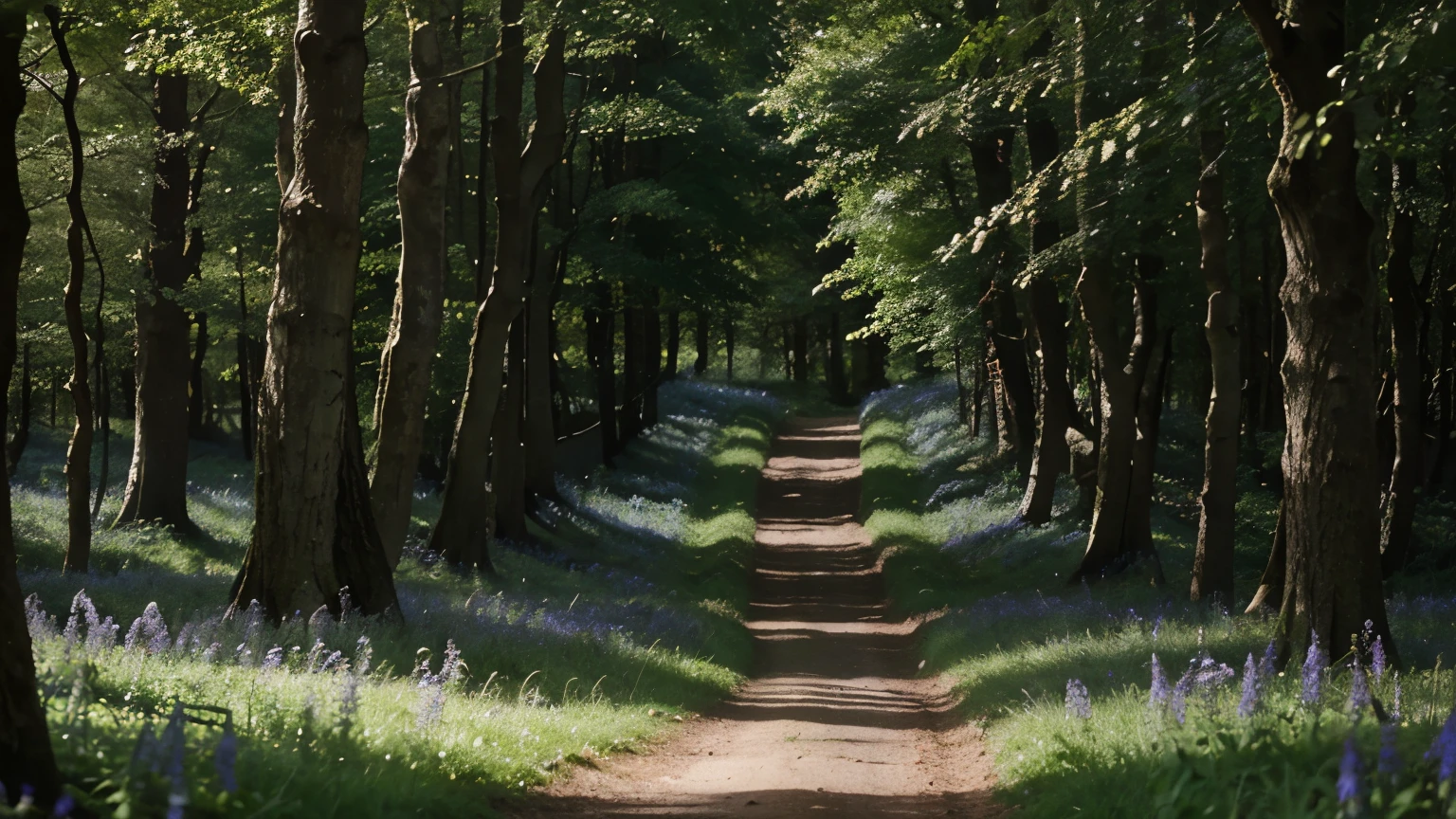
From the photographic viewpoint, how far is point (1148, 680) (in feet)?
31.3

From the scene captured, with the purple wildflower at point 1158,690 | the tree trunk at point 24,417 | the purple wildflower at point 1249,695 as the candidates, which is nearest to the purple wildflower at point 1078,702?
the purple wildflower at point 1158,690

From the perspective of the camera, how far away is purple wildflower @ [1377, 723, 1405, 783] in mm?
4703

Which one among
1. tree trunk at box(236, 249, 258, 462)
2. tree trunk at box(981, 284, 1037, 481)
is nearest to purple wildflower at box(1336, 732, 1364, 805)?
tree trunk at box(981, 284, 1037, 481)

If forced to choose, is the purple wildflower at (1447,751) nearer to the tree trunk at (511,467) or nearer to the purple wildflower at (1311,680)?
the purple wildflower at (1311,680)

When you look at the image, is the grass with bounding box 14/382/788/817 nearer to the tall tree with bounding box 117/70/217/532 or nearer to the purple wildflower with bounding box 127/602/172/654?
the purple wildflower with bounding box 127/602/172/654

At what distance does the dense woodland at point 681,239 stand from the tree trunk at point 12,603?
2cm

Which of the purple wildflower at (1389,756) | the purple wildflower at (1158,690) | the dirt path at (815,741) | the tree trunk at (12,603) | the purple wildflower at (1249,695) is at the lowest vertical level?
the dirt path at (815,741)

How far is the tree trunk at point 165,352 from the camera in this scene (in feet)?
69.1

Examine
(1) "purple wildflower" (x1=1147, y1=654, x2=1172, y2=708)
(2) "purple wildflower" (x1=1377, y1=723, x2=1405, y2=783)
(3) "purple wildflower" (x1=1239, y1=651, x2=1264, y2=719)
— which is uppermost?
(2) "purple wildflower" (x1=1377, y1=723, x2=1405, y2=783)

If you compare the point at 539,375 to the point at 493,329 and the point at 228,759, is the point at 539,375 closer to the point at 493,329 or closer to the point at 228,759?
the point at 493,329

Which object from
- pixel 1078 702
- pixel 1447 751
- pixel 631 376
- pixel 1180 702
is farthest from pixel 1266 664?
pixel 631 376

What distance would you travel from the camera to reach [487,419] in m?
18.3

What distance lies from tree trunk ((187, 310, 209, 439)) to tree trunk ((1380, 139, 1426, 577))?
26028mm

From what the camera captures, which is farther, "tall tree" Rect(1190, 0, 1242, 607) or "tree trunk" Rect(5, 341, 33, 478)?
"tree trunk" Rect(5, 341, 33, 478)
